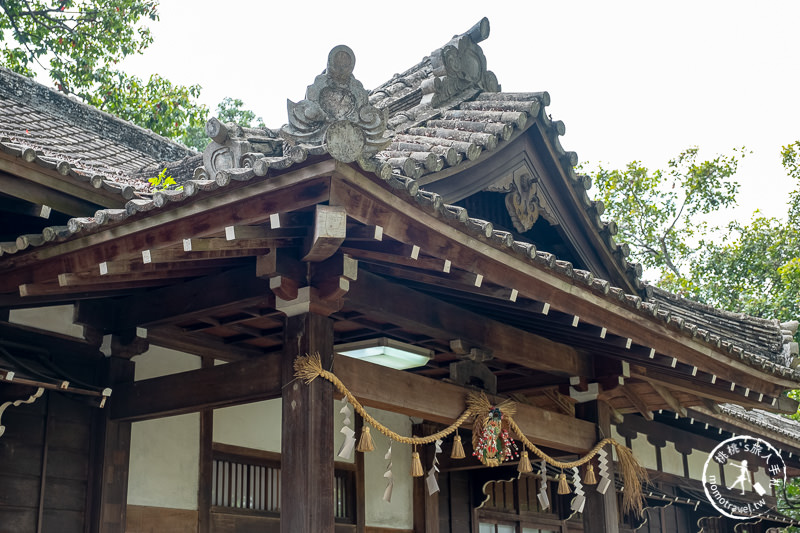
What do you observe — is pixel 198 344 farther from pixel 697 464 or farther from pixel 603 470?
pixel 697 464

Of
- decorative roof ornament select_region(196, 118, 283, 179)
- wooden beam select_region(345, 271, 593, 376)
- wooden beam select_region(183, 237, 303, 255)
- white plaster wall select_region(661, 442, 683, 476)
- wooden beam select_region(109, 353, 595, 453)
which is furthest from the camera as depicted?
white plaster wall select_region(661, 442, 683, 476)

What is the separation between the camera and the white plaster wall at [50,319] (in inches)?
219

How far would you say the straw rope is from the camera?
16.0ft

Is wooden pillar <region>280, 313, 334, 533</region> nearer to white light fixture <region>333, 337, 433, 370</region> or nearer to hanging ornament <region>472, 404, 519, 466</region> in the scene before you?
white light fixture <region>333, 337, 433, 370</region>

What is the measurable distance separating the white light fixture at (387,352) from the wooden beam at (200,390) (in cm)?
95

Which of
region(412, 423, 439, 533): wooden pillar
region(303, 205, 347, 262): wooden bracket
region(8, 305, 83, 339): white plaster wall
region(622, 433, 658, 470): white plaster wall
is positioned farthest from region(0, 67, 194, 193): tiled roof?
region(622, 433, 658, 470): white plaster wall

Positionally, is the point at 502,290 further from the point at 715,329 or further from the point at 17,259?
the point at 715,329

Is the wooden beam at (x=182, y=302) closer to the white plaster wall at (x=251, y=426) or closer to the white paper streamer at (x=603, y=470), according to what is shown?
the white plaster wall at (x=251, y=426)

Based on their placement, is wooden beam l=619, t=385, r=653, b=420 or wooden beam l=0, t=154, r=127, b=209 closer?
wooden beam l=0, t=154, r=127, b=209

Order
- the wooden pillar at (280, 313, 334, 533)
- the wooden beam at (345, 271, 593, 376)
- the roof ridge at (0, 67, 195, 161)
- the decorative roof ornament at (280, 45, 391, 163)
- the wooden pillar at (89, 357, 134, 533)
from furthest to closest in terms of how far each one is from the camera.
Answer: the roof ridge at (0, 67, 195, 161), the wooden pillar at (89, 357, 134, 533), the wooden beam at (345, 271, 593, 376), the wooden pillar at (280, 313, 334, 533), the decorative roof ornament at (280, 45, 391, 163)

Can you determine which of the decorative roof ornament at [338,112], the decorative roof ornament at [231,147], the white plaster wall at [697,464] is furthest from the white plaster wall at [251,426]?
the white plaster wall at [697,464]

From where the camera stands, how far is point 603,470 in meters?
7.52

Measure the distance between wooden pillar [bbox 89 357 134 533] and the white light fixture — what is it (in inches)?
61.8

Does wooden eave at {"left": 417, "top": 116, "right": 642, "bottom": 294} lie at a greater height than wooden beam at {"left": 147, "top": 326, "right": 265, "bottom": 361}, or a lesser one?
greater
